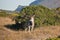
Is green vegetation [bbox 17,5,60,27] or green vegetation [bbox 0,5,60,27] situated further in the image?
green vegetation [bbox 17,5,60,27]

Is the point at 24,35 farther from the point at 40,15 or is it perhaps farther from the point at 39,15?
the point at 40,15

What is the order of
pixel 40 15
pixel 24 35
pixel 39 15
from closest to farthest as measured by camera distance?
pixel 24 35 → pixel 39 15 → pixel 40 15

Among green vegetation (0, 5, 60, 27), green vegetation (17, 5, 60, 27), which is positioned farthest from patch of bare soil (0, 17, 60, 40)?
green vegetation (17, 5, 60, 27)

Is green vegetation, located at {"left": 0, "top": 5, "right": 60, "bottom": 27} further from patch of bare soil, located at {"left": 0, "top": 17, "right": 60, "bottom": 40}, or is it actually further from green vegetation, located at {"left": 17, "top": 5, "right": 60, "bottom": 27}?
patch of bare soil, located at {"left": 0, "top": 17, "right": 60, "bottom": 40}

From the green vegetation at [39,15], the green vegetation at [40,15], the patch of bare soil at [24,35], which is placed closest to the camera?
the patch of bare soil at [24,35]

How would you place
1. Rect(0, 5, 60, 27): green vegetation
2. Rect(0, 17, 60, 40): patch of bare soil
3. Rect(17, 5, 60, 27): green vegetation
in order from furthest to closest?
Rect(17, 5, 60, 27): green vegetation < Rect(0, 5, 60, 27): green vegetation < Rect(0, 17, 60, 40): patch of bare soil

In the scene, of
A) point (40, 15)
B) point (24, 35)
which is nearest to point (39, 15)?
point (40, 15)

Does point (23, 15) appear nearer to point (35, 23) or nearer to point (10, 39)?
point (35, 23)

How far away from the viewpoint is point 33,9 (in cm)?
3247

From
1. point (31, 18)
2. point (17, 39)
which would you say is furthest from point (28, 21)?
point (17, 39)

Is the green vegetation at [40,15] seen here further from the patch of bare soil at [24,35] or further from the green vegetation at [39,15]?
the patch of bare soil at [24,35]

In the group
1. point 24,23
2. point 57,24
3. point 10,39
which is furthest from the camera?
point 57,24

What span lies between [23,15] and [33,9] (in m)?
2.01

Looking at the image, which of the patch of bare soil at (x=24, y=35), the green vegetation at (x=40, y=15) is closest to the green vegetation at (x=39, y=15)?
the green vegetation at (x=40, y=15)
